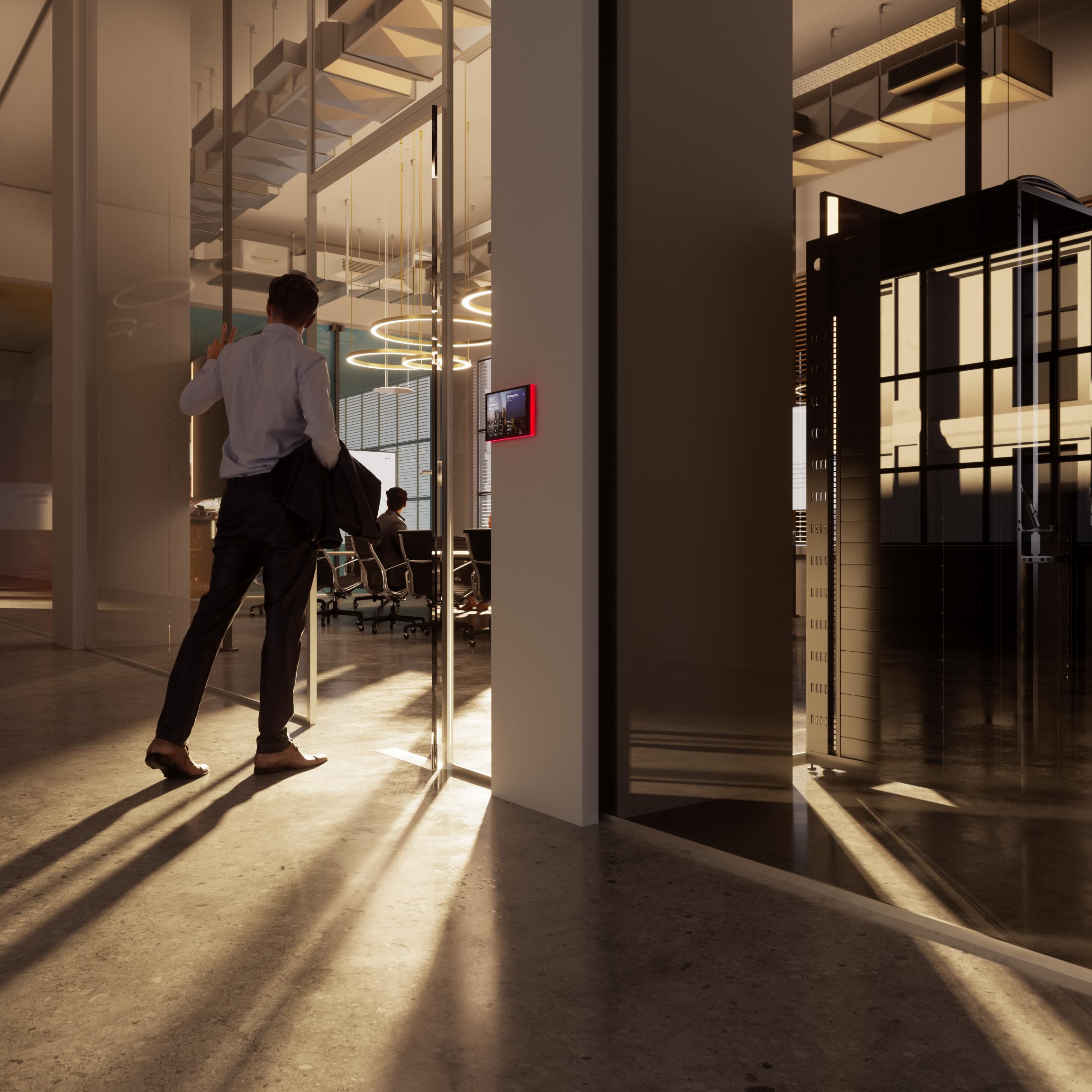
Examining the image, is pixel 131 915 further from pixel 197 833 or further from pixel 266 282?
pixel 266 282

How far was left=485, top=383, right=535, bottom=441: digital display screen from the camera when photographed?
300cm

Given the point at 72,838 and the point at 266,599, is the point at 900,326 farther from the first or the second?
the point at 72,838

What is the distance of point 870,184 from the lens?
360 centimetres

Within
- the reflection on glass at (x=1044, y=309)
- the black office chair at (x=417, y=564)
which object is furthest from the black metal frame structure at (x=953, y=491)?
the black office chair at (x=417, y=564)

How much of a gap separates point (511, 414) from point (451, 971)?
5.59ft

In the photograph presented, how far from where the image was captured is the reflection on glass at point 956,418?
3.22 metres

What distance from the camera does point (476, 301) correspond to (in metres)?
4.10

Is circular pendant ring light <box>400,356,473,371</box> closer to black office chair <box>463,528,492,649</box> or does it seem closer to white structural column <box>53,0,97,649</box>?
black office chair <box>463,528,492,649</box>

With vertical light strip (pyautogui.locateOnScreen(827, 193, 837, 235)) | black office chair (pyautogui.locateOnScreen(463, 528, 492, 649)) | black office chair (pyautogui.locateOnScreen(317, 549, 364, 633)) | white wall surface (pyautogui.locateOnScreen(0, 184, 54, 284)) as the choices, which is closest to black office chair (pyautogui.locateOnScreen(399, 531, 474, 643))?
black office chair (pyautogui.locateOnScreen(463, 528, 492, 649))

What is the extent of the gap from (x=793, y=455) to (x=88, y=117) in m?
6.24

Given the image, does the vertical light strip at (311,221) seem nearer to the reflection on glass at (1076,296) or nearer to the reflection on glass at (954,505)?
the reflection on glass at (954,505)

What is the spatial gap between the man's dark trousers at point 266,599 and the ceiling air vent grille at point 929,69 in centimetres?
290

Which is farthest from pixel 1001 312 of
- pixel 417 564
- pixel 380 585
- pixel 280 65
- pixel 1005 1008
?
pixel 380 585

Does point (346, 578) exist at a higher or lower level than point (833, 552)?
lower
